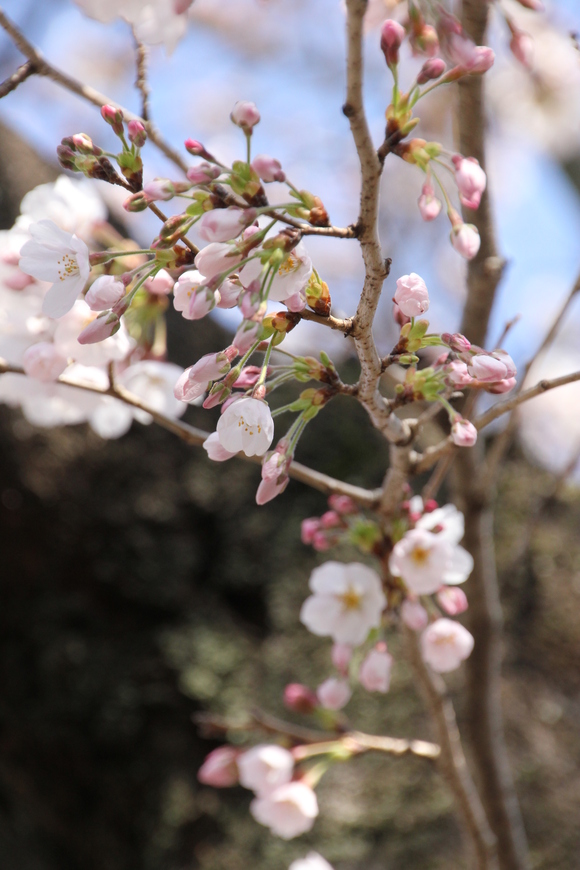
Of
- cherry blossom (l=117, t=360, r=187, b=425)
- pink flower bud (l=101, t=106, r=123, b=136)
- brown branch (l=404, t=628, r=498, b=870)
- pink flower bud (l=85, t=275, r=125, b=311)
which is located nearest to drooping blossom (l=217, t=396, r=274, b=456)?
pink flower bud (l=85, t=275, r=125, b=311)

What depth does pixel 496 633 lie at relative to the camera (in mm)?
960

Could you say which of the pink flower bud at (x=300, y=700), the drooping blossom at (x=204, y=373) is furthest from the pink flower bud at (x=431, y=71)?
the pink flower bud at (x=300, y=700)

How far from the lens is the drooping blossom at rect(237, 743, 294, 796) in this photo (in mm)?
746

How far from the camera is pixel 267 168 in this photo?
0.39 meters

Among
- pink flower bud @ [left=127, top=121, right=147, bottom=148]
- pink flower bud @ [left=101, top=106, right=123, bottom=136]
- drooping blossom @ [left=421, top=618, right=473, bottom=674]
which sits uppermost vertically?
pink flower bud @ [left=127, top=121, right=147, bottom=148]

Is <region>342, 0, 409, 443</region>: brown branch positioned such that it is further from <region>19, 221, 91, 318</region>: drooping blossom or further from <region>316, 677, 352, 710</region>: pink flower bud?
<region>316, 677, 352, 710</region>: pink flower bud

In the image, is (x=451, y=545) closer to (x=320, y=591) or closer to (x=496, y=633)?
(x=320, y=591)

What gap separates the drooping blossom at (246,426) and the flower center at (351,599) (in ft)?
1.05

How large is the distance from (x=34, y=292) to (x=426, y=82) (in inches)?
16.9

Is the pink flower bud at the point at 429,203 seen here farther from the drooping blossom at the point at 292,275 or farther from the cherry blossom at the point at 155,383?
the cherry blossom at the point at 155,383

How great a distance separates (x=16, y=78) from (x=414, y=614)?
64 centimetres

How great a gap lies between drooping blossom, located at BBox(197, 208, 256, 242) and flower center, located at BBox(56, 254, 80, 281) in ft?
0.45

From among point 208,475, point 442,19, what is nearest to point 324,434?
point 208,475

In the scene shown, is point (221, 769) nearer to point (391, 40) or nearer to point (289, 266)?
point (289, 266)
